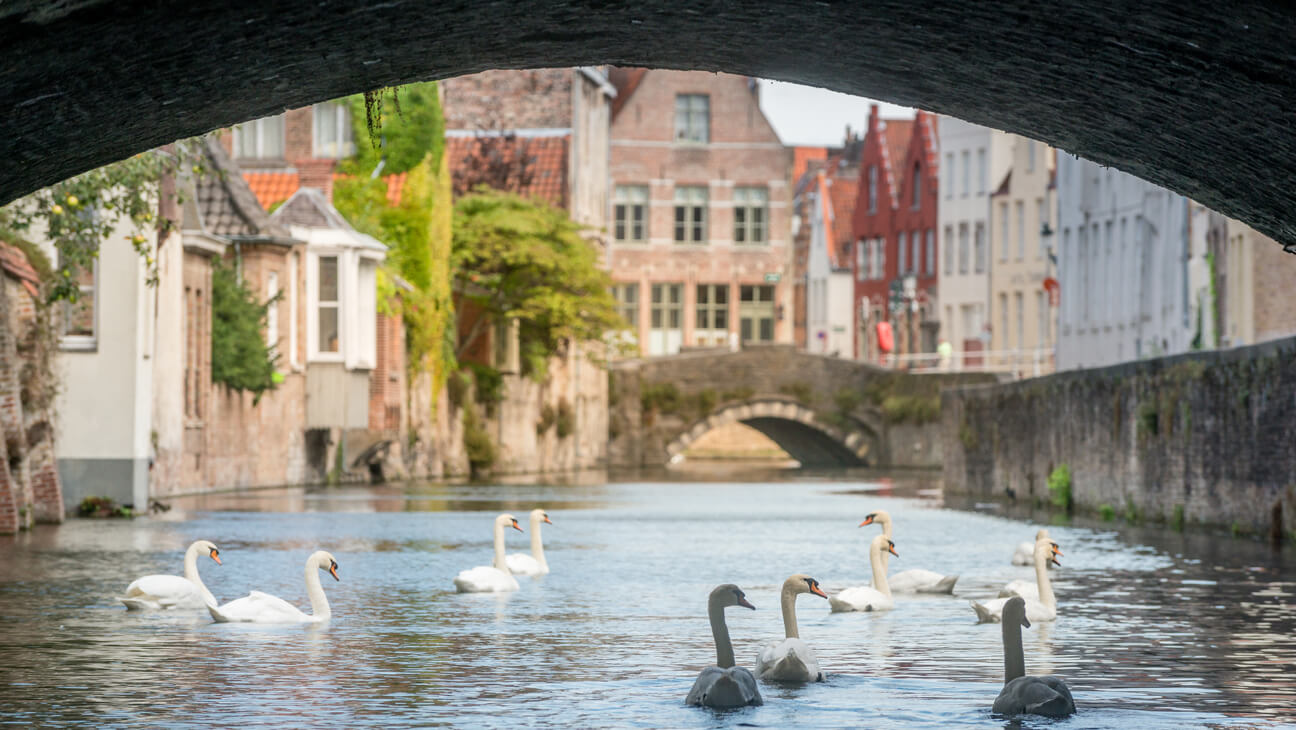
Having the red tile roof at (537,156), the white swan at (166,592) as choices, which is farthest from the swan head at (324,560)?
the red tile roof at (537,156)

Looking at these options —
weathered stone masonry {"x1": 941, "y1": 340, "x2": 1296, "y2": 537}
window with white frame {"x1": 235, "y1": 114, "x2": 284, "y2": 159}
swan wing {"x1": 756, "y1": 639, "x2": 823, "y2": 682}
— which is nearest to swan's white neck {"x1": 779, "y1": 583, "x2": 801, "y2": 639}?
swan wing {"x1": 756, "y1": 639, "x2": 823, "y2": 682}

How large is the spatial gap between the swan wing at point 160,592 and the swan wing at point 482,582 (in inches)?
102

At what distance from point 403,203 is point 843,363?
26333 millimetres

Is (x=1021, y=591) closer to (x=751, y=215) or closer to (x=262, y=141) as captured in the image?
(x=262, y=141)

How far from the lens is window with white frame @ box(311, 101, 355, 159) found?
5116 centimetres

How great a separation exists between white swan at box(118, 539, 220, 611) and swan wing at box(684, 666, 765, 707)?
19.4 feet

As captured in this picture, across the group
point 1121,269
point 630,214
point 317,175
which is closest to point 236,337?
point 317,175

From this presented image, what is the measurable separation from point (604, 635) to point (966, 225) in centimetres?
6863

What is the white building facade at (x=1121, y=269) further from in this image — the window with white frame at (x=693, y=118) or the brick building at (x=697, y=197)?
the window with white frame at (x=693, y=118)

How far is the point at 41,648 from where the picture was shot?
41.6 feet

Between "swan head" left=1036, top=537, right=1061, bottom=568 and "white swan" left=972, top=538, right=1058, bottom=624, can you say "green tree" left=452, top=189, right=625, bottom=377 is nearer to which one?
"swan head" left=1036, top=537, right=1061, bottom=568

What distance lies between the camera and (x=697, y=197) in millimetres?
80312

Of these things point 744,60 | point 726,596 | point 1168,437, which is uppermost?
point 744,60

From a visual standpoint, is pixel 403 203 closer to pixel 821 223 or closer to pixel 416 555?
pixel 416 555
